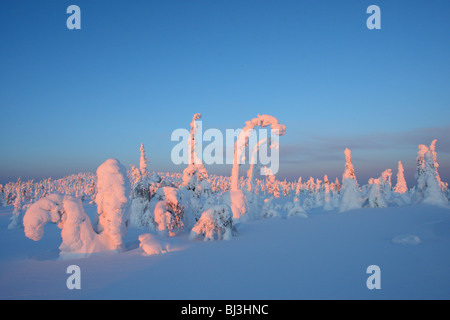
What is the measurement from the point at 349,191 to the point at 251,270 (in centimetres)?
2385

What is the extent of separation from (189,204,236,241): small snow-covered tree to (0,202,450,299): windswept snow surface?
928 millimetres

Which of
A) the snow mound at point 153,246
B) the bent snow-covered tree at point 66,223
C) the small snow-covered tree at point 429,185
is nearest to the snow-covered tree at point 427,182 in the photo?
the small snow-covered tree at point 429,185

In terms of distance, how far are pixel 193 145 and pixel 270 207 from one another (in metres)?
13.3

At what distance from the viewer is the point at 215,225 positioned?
1395cm

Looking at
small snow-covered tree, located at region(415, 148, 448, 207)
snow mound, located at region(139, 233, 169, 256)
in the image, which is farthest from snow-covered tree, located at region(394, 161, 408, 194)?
snow mound, located at region(139, 233, 169, 256)

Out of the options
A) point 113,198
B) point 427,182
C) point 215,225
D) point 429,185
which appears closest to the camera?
point 113,198

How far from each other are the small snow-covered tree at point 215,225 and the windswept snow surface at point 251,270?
928mm

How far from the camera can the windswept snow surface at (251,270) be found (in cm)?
627

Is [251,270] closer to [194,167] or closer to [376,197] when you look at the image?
[194,167]

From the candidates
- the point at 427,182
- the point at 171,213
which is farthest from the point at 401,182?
the point at 171,213
